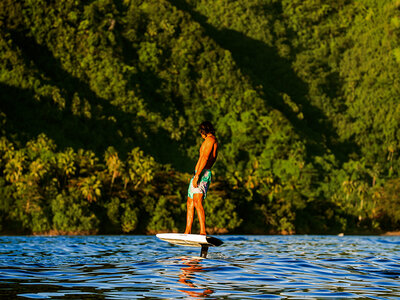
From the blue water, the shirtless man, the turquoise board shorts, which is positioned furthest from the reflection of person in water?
the turquoise board shorts

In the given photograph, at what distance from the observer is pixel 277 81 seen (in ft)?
558

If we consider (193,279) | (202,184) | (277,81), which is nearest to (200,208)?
(202,184)

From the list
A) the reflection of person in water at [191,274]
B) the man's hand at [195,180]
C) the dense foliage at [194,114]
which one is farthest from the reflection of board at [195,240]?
the dense foliage at [194,114]

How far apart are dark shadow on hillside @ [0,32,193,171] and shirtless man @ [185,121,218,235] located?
88.1 meters

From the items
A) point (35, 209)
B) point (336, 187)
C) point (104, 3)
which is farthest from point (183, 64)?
point (35, 209)

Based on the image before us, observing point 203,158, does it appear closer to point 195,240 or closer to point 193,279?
point 195,240

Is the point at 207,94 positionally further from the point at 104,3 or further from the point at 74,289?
the point at 74,289

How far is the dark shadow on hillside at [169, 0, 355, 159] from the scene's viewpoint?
14738 cm

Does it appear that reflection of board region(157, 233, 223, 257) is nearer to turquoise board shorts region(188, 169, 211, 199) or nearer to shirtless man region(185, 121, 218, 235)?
shirtless man region(185, 121, 218, 235)

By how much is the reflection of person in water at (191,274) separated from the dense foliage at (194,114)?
59.9m

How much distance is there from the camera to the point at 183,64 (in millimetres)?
150000

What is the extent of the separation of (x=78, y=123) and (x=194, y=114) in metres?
32.0

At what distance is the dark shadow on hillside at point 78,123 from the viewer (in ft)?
347

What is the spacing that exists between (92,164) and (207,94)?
62.5m
